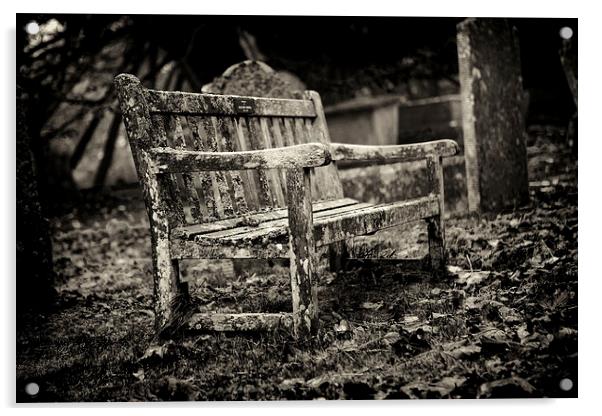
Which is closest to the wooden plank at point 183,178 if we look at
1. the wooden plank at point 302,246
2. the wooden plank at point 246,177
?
the wooden plank at point 246,177

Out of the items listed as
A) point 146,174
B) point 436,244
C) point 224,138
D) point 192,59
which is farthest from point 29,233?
point 436,244

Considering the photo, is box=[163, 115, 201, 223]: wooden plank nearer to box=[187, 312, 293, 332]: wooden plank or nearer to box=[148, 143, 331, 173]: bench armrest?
box=[148, 143, 331, 173]: bench armrest

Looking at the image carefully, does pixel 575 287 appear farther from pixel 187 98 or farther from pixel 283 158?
pixel 187 98

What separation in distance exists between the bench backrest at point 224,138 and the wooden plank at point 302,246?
427 millimetres

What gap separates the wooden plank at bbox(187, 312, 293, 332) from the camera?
219 centimetres

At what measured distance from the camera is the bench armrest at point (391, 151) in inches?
89.1

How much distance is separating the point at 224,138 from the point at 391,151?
0.75 metres

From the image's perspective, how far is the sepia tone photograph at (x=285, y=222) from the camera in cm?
217

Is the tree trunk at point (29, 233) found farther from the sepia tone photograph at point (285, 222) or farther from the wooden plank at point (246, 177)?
the wooden plank at point (246, 177)

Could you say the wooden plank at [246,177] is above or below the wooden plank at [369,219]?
above

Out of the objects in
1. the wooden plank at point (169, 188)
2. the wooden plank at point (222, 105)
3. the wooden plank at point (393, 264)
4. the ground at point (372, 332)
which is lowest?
the ground at point (372, 332)

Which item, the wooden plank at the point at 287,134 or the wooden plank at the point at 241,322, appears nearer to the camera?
the wooden plank at the point at 241,322

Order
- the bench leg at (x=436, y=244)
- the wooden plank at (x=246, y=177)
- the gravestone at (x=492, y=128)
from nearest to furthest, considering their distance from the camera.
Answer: the wooden plank at (x=246, y=177)
the bench leg at (x=436, y=244)
the gravestone at (x=492, y=128)

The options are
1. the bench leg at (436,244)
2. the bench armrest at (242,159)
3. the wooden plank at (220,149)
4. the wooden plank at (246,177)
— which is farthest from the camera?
the bench leg at (436,244)
